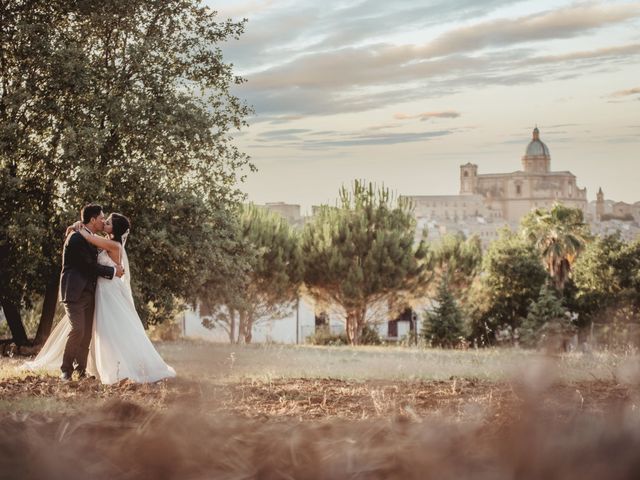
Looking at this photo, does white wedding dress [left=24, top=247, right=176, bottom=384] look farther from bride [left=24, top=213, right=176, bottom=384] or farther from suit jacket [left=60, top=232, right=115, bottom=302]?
suit jacket [left=60, top=232, right=115, bottom=302]

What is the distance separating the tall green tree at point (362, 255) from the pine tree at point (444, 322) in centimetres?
391

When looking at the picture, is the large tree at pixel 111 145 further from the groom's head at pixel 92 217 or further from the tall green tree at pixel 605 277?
the tall green tree at pixel 605 277

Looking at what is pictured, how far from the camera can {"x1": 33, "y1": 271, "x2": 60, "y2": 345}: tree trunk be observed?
2256cm

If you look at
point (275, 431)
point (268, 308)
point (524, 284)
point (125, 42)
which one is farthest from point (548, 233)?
point (275, 431)

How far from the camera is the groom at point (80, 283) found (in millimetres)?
11344

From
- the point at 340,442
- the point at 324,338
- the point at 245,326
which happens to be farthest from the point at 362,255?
the point at 340,442

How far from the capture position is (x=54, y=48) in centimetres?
2148

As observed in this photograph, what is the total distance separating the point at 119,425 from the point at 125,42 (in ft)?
75.6

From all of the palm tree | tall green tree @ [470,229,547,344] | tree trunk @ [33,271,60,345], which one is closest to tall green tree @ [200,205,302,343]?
tall green tree @ [470,229,547,344]

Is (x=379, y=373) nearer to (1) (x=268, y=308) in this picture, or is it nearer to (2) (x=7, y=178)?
(2) (x=7, y=178)

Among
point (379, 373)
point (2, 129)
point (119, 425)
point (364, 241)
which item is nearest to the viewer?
point (119, 425)

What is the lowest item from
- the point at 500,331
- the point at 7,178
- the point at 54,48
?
the point at 500,331

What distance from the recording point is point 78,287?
448 inches

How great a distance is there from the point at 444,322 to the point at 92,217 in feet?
124
